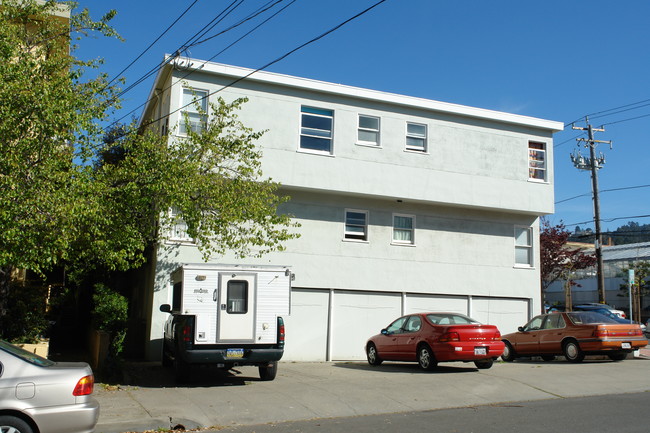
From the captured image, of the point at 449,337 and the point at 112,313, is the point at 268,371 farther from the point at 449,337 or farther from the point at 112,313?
the point at 112,313

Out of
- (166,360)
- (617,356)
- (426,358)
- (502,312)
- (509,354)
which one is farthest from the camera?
(502,312)

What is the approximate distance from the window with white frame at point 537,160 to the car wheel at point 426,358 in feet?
33.1

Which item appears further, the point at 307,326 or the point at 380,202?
Result: the point at 380,202

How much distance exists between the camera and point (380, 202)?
20.6 metres

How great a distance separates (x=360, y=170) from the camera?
64.9 feet

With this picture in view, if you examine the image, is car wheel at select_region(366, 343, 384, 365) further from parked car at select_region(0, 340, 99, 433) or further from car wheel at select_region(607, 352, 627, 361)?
parked car at select_region(0, 340, 99, 433)

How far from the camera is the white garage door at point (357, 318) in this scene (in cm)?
1969

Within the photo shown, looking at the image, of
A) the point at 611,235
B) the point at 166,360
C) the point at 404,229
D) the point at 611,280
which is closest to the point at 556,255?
the point at 611,235

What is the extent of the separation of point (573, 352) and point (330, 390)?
27.5 ft

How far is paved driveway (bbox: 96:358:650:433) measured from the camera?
33.4ft

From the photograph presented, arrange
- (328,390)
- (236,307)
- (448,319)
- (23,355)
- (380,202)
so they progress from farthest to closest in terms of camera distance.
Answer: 1. (380,202)
2. (448,319)
3. (236,307)
4. (328,390)
5. (23,355)

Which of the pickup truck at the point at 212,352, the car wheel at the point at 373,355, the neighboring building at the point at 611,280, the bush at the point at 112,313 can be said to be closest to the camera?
the pickup truck at the point at 212,352

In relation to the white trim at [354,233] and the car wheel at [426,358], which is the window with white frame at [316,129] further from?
the car wheel at [426,358]

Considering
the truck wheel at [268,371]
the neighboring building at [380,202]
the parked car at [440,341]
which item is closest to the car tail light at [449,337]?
the parked car at [440,341]
